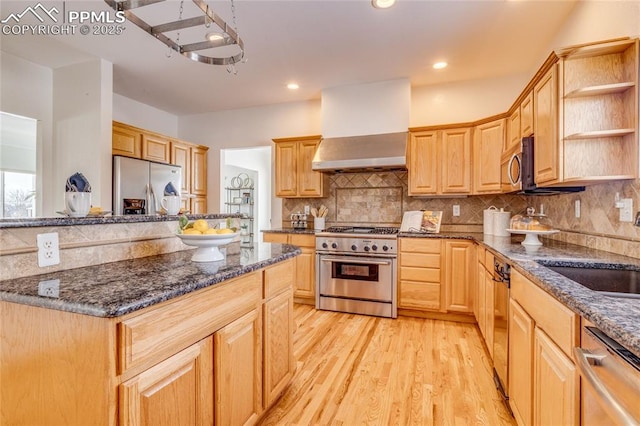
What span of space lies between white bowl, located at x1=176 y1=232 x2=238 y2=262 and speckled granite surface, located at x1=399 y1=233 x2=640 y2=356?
4.65 feet

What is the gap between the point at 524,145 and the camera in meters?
2.38

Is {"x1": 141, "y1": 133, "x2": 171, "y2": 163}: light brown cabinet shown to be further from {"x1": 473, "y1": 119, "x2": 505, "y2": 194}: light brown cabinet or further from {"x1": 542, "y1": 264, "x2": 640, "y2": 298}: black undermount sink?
{"x1": 542, "y1": 264, "x2": 640, "y2": 298}: black undermount sink

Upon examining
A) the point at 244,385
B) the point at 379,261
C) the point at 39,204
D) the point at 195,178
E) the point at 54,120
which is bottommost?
the point at 244,385

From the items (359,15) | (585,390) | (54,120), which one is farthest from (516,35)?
(54,120)

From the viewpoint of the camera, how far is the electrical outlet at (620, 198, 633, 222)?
172 cm

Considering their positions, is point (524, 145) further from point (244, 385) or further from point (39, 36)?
point (39, 36)

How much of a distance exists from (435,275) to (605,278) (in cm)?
179

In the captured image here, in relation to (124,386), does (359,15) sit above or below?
above

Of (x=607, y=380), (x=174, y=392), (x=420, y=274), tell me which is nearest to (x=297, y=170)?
(x=420, y=274)

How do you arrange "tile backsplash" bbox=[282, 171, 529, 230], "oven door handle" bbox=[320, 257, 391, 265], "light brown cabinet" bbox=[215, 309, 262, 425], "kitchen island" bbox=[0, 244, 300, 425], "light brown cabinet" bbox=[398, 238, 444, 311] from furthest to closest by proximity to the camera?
"tile backsplash" bbox=[282, 171, 529, 230], "oven door handle" bbox=[320, 257, 391, 265], "light brown cabinet" bbox=[398, 238, 444, 311], "light brown cabinet" bbox=[215, 309, 262, 425], "kitchen island" bbox=[0, 244, 300, 425]

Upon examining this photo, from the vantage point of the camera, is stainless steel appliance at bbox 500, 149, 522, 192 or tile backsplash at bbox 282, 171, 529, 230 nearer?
stainless steel appliance at bbox 500, 149, 522, 192

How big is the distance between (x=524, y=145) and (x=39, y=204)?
4.96 m

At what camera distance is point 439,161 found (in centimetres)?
359

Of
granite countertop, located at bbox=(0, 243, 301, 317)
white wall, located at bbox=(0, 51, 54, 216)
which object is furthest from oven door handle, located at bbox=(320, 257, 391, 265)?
white wall, located at bbox=(0, 51, 54, 216)
